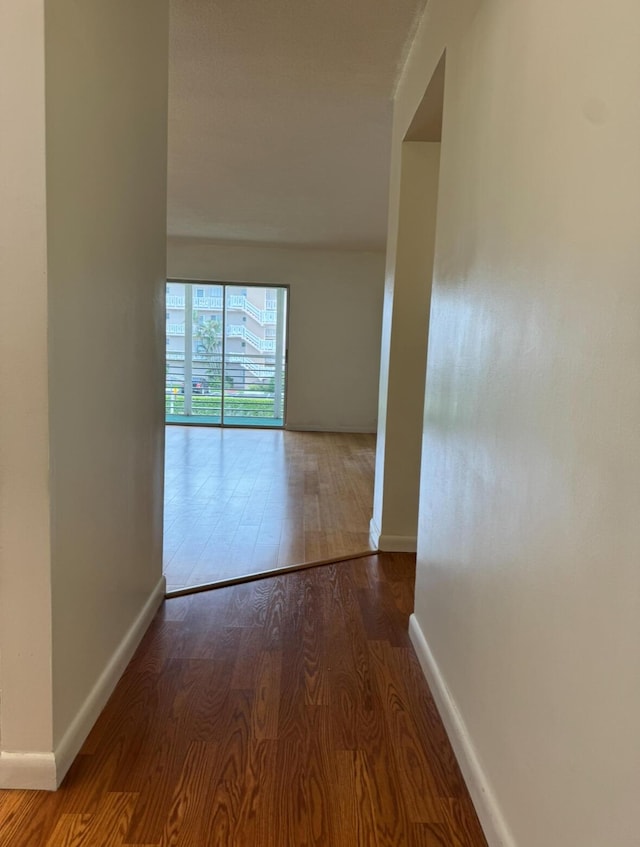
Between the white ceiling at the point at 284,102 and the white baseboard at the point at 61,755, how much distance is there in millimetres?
2552

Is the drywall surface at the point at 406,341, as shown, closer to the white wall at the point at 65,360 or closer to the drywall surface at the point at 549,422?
the drywall surface at the point at 549,422

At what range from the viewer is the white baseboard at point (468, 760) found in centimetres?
118

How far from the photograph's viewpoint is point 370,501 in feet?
14.5

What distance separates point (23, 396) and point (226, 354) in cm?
705

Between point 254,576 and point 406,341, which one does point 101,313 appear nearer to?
point 254,576

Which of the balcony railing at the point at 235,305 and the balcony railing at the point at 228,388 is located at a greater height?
the balcony railing at the point at 235,305

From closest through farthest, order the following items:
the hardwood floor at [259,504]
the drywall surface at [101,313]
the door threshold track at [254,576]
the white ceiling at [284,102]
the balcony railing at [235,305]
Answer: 1. the drywall surface at [101,313]
2. the white ceiling at [284,102]
3. the door threshold track at [254,576]
4. the hardwood floor at [259,504]
5. the balcony railing at [235,305]

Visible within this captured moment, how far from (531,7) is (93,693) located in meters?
1.98

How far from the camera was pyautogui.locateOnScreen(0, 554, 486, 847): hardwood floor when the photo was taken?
1.25 m

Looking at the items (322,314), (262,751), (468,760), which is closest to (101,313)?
(262,751)

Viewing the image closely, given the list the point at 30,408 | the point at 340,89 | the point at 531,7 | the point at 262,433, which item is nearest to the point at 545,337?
the point at 531,7

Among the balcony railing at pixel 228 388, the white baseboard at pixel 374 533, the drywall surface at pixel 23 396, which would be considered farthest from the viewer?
the balcony railing at pixel 228 388

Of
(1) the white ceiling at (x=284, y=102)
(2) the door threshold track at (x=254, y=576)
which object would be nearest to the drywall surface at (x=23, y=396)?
(2) the door threshold track at (x=254, y=576)

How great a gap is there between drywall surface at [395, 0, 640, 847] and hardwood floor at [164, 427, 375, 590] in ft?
4.94
